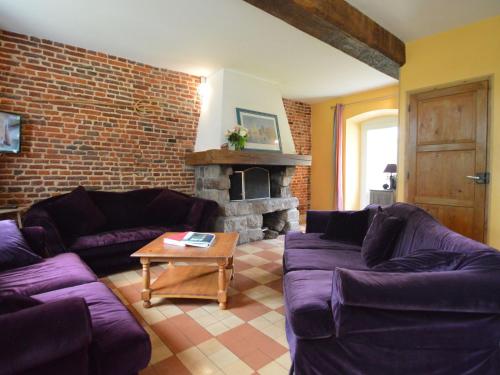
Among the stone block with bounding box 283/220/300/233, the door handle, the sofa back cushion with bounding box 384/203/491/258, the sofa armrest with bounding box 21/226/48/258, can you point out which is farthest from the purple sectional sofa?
the stone block with bounding box 283/220/300/233

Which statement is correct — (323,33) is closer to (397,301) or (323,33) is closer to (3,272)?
(397,301)

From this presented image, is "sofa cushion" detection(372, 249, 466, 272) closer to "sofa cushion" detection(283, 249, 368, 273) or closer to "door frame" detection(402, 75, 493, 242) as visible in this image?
"sofa cushion" detection(283, 249, 368, 273)

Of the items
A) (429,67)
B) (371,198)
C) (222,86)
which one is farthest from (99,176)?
(371,198)

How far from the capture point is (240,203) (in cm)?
436

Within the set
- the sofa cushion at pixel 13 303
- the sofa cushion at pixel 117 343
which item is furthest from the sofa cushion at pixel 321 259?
the sofa cushion at pixel 13 303

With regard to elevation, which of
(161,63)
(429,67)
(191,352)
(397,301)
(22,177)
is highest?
(161,63)

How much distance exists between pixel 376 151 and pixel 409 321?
17.7 ft

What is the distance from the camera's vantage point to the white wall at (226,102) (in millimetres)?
4379

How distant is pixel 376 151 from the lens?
6055mm

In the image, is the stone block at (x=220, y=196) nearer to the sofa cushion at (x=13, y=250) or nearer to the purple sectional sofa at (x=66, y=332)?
the sofa cushion at (x=13, y=250)

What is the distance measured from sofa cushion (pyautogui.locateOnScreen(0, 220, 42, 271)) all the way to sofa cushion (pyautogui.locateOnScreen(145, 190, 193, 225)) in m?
1.58

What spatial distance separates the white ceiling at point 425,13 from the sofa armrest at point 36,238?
352 cm

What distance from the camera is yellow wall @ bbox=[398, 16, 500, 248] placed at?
9.40 ft

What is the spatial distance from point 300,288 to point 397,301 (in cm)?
54
